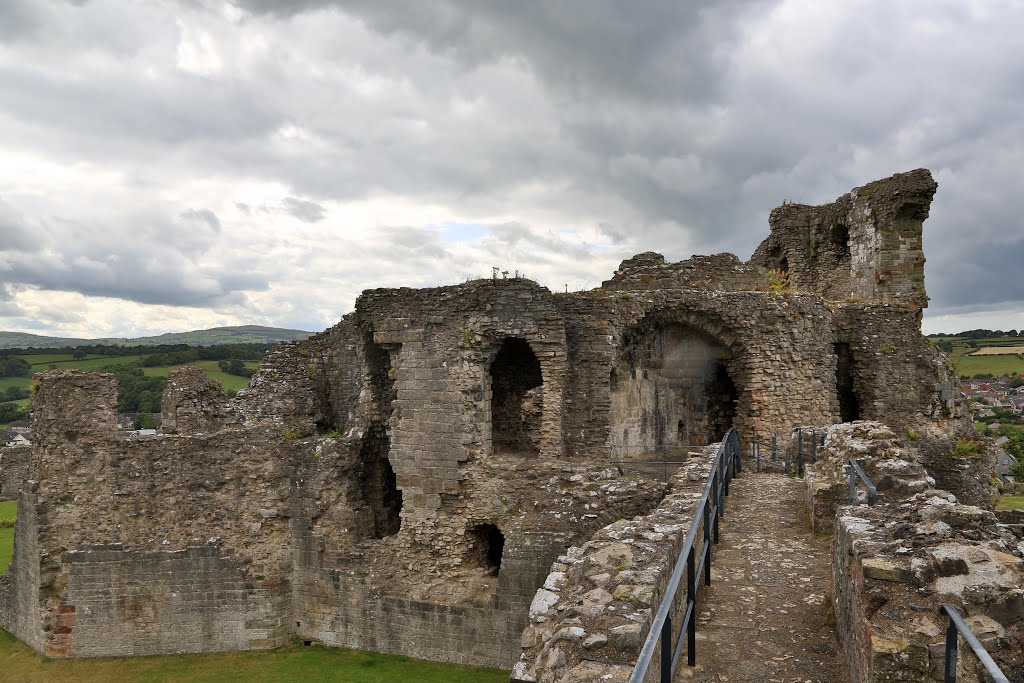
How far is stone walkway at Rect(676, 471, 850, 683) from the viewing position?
4.73 m

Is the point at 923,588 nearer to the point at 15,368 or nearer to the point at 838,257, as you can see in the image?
the point at 838,257

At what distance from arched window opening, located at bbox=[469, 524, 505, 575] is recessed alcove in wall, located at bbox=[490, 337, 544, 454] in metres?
2.94

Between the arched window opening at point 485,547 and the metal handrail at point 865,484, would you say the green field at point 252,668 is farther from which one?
the metal handrail at point 865,484

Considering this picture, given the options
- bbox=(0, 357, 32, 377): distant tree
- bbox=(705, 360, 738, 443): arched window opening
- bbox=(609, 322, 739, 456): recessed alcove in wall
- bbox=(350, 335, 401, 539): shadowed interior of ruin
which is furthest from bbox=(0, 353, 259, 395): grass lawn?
bbox=(705, 360, 738, 443): arched window opening

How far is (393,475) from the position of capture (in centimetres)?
1565

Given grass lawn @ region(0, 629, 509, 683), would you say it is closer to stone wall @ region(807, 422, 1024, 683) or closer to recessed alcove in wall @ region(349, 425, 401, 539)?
recessed alcove in wall @ region(349, 425, 401, 539)

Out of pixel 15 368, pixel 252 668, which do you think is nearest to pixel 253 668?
pixel 252 668

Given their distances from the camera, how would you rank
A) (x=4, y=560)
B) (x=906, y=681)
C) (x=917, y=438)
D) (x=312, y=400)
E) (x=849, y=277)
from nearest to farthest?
1. (x=906, y=681)
2. (x=917, y=438)
3. (x=312, y=400)
4. (x=849, y=277)
5. (x=4, y=560)

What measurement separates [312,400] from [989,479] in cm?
1539

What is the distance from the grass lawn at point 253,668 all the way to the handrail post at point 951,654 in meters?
9.74

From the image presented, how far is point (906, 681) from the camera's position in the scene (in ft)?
12.1

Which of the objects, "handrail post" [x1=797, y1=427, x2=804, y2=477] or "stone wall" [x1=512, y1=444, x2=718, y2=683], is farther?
"handrail post" [x1=797, y1=427, x2=804, y2=477]

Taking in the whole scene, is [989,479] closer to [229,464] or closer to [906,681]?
[906,681]

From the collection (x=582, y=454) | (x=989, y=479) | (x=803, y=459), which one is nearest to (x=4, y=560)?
(x=582, y=454)
